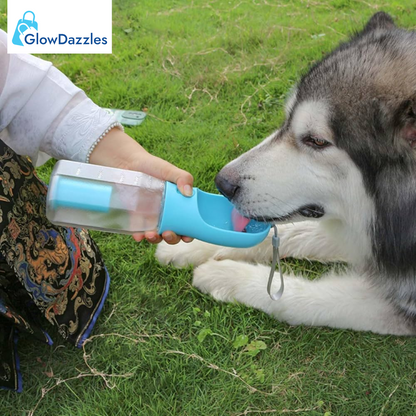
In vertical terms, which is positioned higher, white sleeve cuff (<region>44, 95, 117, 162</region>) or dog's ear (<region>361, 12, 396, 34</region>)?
dog's ear (<region>361, 12, 396, 34</region>)

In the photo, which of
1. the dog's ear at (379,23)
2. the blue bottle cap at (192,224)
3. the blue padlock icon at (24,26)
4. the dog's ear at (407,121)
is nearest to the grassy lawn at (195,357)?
the blue bottle cap at (192,224)

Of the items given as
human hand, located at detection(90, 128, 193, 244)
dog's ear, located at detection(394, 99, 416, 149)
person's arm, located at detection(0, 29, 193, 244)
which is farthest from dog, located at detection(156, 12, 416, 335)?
person's arm, located at detection(0, 29, 193, 244)

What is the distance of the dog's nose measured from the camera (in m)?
1.71

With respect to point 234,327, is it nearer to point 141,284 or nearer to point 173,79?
point 141,284

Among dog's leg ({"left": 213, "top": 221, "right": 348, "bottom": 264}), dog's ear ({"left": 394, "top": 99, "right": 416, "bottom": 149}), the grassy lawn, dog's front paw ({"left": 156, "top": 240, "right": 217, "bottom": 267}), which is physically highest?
dog's ear ({"left": 394, "top": 99, "right": 416, "bottom": 149})

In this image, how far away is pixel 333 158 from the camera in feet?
5.10

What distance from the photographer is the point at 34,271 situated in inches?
68.9

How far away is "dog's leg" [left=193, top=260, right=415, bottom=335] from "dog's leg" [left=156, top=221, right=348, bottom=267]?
131mm

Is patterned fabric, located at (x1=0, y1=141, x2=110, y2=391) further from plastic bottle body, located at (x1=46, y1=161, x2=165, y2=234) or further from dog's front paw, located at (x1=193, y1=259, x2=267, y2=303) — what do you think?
dog's front paw, located at (x1=193, y1=259, x2=267, y2=303)

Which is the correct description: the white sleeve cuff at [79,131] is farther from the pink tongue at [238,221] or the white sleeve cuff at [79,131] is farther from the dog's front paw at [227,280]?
the dog's front paw at [227,280]

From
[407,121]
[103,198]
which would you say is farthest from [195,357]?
[407,121]

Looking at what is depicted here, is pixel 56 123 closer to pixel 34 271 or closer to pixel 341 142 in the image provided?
pixel 34 271

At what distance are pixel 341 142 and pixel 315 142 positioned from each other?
3.9 inches

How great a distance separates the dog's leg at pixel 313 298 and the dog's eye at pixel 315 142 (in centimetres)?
78
